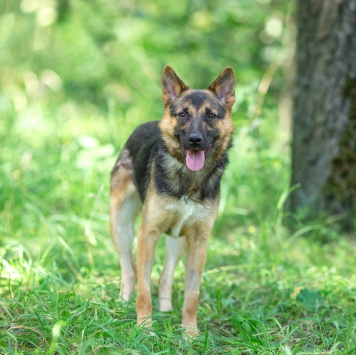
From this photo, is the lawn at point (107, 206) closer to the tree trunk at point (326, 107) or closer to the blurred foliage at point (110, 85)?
the blurred foliage at point (110, 85)

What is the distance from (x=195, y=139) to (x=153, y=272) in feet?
5.90

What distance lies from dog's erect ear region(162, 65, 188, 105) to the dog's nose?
552 millimetres

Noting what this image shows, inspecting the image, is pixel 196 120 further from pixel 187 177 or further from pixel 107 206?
pixel 107 206

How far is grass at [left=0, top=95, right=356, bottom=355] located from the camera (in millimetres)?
3572

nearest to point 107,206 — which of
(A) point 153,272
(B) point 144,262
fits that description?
(A) point 153,272

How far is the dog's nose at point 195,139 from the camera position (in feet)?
12.9

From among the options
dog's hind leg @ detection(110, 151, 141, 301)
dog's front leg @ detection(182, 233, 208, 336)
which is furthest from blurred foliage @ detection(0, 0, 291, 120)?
dog's front leg @ detection(182, 233, 208, 336)

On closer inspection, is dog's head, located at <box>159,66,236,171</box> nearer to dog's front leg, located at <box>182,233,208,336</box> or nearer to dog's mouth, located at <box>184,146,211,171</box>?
dog's mouth, located at <box>184,146,211,171</box>

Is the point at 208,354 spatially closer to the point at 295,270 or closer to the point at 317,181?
the point at 295,270

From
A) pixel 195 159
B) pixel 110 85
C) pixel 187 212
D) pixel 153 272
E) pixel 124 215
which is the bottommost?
pixel 153 272

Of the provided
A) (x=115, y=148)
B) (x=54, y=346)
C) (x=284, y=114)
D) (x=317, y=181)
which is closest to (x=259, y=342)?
(x=54, y=346)

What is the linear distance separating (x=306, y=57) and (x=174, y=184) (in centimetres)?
290

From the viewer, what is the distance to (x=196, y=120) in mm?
4105

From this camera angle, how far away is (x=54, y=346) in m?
3.11
